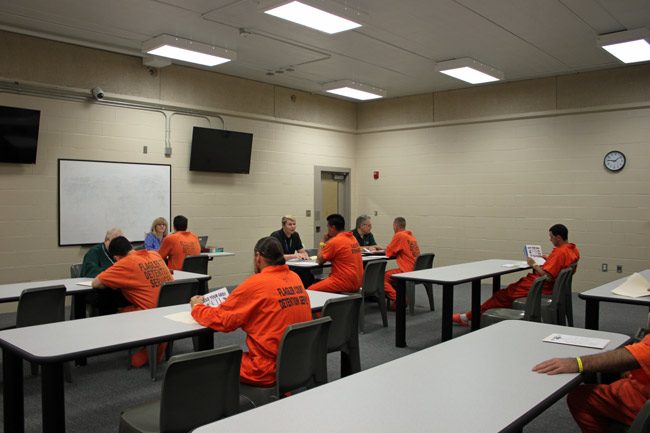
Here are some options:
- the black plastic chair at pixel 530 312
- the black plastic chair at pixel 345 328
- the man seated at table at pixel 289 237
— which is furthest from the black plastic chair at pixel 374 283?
the black plastic chair at pixel 345 328

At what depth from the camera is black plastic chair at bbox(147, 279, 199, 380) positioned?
4.05 metres

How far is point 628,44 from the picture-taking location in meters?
6.23

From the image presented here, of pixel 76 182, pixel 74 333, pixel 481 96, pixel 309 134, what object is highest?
pixel 481 96

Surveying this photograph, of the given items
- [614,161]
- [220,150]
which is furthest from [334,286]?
[614,161]

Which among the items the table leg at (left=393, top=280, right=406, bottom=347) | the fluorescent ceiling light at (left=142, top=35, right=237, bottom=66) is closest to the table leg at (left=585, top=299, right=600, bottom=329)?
the table leg at (left=393, top=280, right=406, bottom=347)

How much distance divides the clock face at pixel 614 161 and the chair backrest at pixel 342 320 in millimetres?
6188

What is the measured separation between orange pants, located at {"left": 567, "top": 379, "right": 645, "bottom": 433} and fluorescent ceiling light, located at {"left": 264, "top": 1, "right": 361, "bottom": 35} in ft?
12.6

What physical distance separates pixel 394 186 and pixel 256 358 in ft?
25.5

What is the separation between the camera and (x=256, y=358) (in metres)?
2.71

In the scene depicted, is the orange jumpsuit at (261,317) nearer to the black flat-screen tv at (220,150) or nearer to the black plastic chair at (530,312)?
the black plastic chair at (530,312)

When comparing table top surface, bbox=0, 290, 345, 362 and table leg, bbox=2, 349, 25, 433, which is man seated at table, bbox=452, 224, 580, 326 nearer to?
table top surface, bbox=0, 290, 345, 362

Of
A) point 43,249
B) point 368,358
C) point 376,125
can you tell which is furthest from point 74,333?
point 376,125

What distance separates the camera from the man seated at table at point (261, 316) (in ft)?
8.82

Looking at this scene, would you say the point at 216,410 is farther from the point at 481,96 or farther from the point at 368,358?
the point at 481,96
